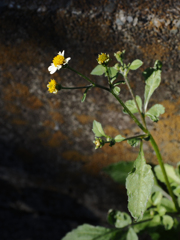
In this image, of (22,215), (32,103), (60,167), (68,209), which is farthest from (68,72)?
(22,215)

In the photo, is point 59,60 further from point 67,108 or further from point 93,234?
point 93,234

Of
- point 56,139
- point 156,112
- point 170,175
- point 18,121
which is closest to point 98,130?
point 156,112

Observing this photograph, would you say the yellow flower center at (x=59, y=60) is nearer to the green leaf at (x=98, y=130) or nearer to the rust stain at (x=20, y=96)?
Answer: the green leaf at (x=98, y=130)

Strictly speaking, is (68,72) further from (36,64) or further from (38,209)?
(38,209)

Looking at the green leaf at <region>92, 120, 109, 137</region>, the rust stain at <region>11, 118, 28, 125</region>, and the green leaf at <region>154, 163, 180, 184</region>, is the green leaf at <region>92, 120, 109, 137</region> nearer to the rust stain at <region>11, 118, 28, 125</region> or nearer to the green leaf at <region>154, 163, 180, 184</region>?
the green leaf at <region>154, 163, 180, 184</region>

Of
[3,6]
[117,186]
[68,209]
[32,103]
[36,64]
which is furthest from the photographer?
[68,209]

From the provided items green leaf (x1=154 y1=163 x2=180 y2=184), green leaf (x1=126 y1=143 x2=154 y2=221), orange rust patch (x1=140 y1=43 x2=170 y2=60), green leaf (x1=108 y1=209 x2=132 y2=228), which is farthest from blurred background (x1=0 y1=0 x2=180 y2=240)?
green leaf (x1=126 y1=143 x2=154 y2=221)
